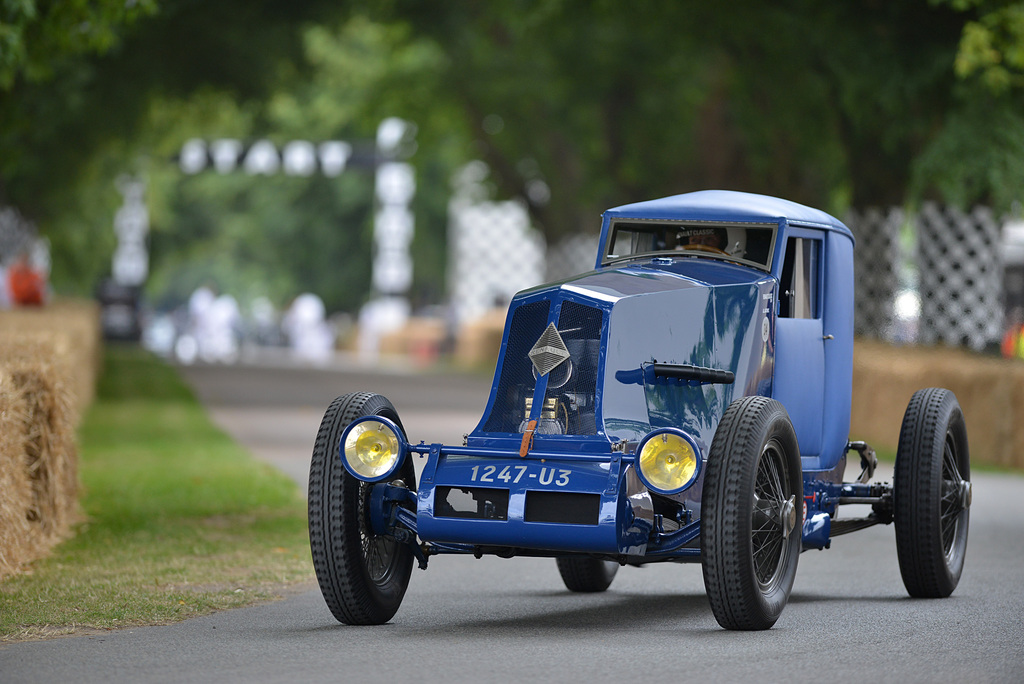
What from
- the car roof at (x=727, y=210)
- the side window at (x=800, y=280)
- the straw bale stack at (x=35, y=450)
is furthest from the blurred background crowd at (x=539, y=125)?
the side window at (x=800, y=280)

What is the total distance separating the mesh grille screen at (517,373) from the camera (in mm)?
8148

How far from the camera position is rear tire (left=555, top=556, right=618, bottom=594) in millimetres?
9211

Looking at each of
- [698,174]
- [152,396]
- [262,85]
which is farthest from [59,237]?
[698,174]

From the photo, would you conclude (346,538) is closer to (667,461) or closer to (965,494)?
(667,461)

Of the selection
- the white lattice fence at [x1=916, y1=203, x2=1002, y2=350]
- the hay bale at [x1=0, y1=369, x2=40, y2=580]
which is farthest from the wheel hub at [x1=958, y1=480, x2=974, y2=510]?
the white lattice fence at [x1=916, y1=203, x2=1002, y2=350]

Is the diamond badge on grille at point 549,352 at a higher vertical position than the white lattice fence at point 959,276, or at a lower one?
lower

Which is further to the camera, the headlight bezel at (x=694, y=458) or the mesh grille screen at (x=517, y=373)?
the mesh grille screen at (x=517, y=373)

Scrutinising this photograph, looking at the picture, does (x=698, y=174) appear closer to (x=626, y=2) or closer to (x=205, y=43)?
(x=626, y=2)

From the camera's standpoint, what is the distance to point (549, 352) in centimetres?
801

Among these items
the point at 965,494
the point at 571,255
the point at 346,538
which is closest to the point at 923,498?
the point at 965,494

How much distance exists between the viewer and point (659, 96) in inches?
1188

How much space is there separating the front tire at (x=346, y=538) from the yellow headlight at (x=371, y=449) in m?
0.06

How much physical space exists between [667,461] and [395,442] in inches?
51.5

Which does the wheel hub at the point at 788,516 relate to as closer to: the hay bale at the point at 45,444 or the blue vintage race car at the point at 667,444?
the blue vintage race car at the point at 667,444
